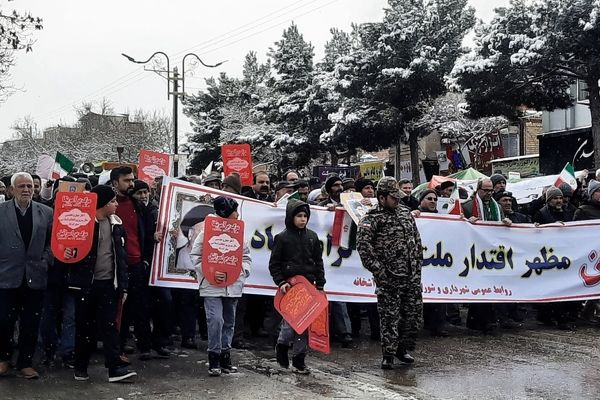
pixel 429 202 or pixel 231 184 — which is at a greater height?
pixel 231 184

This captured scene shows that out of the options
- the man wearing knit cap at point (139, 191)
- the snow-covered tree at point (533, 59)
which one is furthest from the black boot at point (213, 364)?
the snow-covered tree at point (533, 59)

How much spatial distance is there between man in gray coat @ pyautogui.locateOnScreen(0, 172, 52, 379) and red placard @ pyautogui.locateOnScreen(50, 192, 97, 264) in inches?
8.6

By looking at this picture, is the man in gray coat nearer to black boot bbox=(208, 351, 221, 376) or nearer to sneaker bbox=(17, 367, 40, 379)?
sneaker bbox=(17, 367, 40, 379)

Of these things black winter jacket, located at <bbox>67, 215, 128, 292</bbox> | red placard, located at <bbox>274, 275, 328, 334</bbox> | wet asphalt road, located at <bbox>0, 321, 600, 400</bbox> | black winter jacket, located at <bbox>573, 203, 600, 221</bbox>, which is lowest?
wet asphalt road, located at <bbox>0, 321, 600, 400</bbox>

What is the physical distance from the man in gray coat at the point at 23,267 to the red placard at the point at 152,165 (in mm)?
5388

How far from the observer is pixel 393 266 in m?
7.80

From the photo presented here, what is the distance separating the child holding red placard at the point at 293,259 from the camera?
762 centimetres

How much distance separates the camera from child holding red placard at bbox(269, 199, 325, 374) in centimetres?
762

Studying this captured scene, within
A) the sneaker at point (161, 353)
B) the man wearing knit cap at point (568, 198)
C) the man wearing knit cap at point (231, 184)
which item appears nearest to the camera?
the sneaker at point (161, 353)

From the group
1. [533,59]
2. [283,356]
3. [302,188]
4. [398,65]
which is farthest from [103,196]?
[398,65]

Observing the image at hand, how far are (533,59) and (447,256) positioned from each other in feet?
44.8

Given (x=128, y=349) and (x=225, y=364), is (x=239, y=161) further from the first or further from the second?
(x=225, y=364)

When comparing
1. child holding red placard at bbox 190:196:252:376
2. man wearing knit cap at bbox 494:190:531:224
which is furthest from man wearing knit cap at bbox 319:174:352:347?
man wearing knit cap at bbox 494:190:531:224

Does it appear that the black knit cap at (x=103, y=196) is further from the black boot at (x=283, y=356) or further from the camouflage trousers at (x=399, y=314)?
the camouflage trousers at (x=399, y=314)
